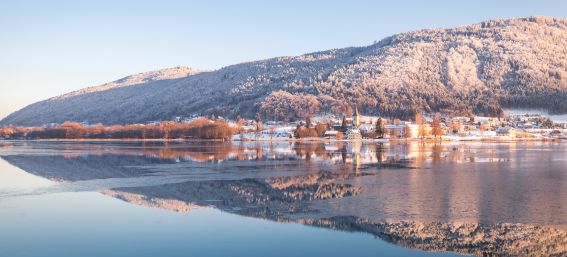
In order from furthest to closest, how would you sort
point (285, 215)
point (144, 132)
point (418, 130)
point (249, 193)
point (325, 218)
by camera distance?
point (418, 130), point (144, 132), point (249, 193), point (285, 215), point (325, 218)

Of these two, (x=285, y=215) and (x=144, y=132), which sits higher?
(x=144, y=132)

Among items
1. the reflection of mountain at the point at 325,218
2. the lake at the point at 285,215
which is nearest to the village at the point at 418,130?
the lake at the point at 285,215

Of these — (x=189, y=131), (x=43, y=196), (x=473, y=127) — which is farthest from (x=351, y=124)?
(x=43, y=196)

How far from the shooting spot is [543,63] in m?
194

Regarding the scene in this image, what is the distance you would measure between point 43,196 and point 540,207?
16383mm

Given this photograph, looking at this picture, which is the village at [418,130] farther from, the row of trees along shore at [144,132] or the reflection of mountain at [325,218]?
the reflection of mountain at [325,218]

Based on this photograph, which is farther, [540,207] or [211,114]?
[211,114]

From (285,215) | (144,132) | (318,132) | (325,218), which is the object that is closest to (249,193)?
(285,215)

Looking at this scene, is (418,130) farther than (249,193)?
Yes

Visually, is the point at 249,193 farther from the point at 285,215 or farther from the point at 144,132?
the point at 144,132

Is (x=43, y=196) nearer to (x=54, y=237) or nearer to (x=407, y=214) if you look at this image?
(x=54, y=237)

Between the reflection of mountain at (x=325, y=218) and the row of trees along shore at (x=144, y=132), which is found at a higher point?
the row of trees along shore at (x=144, y=132)

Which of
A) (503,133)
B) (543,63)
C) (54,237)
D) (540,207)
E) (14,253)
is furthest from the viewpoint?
(543,63)

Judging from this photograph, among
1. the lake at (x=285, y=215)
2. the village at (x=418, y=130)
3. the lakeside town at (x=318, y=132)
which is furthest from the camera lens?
the village at (x=418, y=130)
